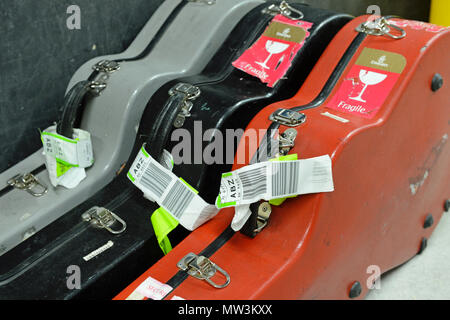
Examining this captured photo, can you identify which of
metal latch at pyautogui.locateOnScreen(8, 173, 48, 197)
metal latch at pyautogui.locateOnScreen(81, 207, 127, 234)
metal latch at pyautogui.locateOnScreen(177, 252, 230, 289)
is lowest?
metal latch at pyautogui.locateOnScreen(8, 173, 48, 197)

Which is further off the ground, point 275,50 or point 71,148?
Answer: point 275,50

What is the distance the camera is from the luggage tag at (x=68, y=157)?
120 cm

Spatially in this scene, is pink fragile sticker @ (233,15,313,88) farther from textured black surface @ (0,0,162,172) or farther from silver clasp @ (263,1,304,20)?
textured black surface @ (0,0,162,172)

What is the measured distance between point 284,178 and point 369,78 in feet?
1.04

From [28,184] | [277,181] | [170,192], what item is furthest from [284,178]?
[28,184]

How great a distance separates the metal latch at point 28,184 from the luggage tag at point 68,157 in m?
0.03

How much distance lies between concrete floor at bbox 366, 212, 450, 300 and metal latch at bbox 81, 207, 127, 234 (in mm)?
556

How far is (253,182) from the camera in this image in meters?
0.91

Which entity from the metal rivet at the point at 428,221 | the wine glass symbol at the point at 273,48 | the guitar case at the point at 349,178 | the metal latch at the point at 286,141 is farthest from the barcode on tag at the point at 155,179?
the metal rivet at the point at 428,221

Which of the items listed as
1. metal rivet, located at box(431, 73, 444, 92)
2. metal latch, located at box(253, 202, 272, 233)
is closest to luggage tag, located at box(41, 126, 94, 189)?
metal latch, located at box(253, 202, 272, 233)

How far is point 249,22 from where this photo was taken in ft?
4.25

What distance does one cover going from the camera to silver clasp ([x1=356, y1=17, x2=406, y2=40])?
44.2 inches
